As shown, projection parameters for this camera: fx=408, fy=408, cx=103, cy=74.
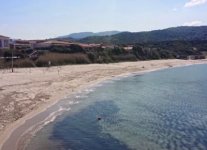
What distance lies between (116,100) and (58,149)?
17167 mm

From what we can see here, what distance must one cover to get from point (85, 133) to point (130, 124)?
3.48m

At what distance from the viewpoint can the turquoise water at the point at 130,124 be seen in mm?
19906

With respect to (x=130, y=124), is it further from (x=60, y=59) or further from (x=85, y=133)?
(x=60, y=59)

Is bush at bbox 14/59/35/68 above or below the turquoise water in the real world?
above

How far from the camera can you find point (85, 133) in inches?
883

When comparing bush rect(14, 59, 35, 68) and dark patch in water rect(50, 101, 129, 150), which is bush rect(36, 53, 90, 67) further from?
dark patch in water rect(50, 101, 129, 150)

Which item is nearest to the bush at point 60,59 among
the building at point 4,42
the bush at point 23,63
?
the bush at point 23,63

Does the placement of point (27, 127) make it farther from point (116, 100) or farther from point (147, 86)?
point (147, 86)

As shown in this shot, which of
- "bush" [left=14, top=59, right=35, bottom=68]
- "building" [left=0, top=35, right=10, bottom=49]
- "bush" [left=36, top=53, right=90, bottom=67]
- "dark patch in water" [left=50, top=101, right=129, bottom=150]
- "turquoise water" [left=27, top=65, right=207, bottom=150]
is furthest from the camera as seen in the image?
"building" [left=0, top=35, right=10, bottom=49]

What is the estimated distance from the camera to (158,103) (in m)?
33.5

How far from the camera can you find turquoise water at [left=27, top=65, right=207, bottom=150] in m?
19.9

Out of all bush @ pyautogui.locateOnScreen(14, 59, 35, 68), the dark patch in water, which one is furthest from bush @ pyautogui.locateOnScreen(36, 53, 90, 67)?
the dark patch in water

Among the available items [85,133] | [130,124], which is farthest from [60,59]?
[85,133]

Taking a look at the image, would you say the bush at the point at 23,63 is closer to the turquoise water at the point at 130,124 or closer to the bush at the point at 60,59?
the bush at the point at 60,59
